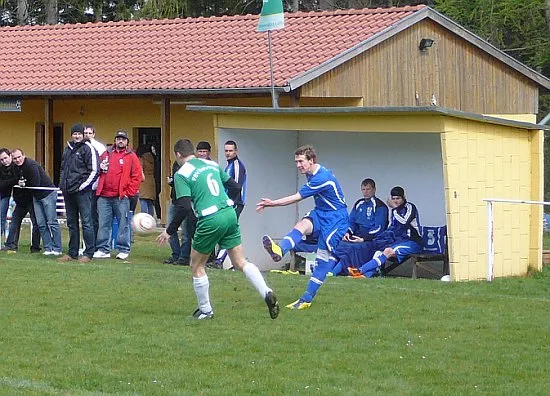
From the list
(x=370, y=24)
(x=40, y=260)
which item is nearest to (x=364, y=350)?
(x=40, y=260)

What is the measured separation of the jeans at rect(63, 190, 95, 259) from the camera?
53.5 feet

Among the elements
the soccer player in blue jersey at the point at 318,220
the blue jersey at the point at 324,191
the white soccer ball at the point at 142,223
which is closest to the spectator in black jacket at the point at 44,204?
the white soccer ball at the point at 142,223

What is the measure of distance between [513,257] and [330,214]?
14.9 feet

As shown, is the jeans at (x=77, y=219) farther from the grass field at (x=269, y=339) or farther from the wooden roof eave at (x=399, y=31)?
the wooden roof eave at (x=399, y=31)

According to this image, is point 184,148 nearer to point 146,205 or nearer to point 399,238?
point 399,238

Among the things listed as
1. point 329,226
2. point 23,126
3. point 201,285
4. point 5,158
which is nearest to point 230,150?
point 5,158

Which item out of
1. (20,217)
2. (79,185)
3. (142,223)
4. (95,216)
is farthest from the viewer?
(20,217)

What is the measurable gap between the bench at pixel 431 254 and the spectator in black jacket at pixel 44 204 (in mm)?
4825

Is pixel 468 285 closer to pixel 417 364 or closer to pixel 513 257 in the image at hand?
pixel 513 257

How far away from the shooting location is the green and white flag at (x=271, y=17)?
18439 mm

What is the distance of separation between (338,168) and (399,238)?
8.23 feet

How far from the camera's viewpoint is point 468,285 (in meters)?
13.9

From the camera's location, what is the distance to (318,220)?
11805mm

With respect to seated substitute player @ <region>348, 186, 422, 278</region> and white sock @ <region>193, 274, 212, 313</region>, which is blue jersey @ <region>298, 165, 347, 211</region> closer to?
white sock @ <region>193, 274, 212, 313</region>
